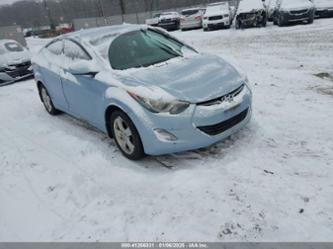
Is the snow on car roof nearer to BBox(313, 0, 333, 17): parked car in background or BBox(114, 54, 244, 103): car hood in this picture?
BBox(313, 0, 333, 17): parked car in background

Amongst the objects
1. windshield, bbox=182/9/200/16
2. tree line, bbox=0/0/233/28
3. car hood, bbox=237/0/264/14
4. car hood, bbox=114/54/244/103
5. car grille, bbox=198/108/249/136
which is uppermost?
car hood, bbox=114/54/244/103

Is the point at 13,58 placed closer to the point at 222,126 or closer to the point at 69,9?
the point at 222,126

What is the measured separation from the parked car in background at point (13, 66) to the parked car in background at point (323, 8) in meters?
14.8

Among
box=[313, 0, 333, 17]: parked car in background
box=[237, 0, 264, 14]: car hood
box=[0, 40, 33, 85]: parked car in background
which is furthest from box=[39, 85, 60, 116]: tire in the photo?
box=[313, 0, 333, 17]: parked car in background

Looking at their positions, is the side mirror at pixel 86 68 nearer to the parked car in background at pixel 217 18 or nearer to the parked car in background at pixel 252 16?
the parked car in background at pixel 252 16

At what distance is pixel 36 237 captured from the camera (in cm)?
294

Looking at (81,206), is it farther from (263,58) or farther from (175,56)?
(263,58)

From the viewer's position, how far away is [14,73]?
10.8 meters

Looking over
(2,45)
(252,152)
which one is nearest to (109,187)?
(252,152)

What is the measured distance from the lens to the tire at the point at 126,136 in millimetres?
3742

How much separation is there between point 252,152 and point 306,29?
12.2 m

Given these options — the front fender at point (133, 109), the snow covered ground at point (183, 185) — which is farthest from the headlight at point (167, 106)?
the snow covered ground at point (183, 185)

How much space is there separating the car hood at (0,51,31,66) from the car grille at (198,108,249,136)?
9811 mm

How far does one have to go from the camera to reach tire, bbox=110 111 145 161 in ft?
12.3
